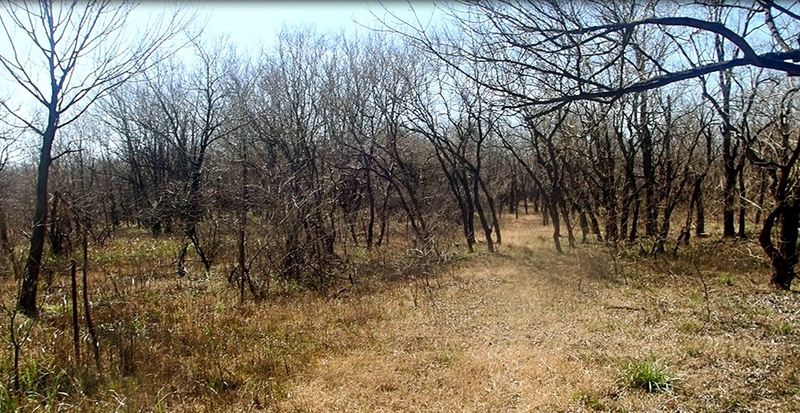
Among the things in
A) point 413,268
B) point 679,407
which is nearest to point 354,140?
point 413,268

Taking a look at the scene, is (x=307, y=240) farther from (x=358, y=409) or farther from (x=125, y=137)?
(x=125, y=137)

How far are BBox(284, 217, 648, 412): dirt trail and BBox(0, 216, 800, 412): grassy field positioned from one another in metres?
0.02

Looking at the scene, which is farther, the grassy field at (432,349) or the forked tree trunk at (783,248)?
the forked tree trunk at (783,248)

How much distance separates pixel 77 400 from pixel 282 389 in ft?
6.00

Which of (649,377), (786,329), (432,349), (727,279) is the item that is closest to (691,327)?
(786,329)

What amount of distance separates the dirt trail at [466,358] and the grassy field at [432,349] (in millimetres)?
24

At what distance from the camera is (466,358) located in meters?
5.35

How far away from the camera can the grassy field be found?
415cm

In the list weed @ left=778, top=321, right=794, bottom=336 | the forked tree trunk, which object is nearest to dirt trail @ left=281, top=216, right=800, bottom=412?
weed @ left=778, top=321, right=794, bottom=336

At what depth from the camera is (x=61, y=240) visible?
1015cm

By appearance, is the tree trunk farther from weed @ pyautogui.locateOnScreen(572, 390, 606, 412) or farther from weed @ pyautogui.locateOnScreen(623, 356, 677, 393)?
weed @ pyautogui.locateOnScreen(623, 356, 677, 393)

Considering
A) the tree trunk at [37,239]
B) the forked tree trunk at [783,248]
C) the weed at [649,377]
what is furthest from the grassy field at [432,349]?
the forked tree trunk at [783,248]

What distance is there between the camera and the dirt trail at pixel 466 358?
4.27 m

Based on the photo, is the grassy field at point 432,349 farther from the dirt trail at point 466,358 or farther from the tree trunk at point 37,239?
the tree trunk at point 37,239
